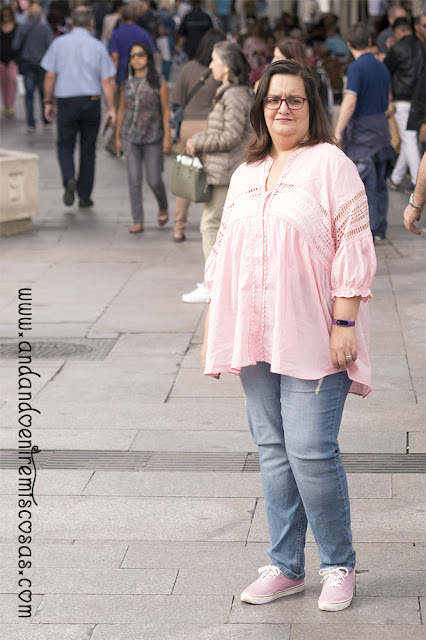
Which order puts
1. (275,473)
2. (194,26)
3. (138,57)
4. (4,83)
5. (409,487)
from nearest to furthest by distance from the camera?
(275,473) < (409,487) < (138,57) < (194,26) < (4,83)

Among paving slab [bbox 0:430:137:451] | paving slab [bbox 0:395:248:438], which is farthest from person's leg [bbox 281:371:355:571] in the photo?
paving slab [bbox 0:395:248:438]

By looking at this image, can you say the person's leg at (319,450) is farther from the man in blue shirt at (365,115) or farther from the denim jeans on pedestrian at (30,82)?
the denim jeans on pedestrian at (30,82)

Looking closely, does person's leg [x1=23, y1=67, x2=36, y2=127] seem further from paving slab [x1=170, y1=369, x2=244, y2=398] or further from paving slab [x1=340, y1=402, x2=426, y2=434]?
paving slab [x1=340, y1=402, x2=426, y2=434]

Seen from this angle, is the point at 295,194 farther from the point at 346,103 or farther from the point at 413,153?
the point at 413,153

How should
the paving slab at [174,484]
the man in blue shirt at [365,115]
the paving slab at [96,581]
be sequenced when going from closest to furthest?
1. the paving slab at [96,581]
2. the paving slab at [174,484]
3. the man in blue shirt at [365,115]

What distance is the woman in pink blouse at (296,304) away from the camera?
3867 mm

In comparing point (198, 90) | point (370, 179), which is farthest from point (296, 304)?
point (370, 179)

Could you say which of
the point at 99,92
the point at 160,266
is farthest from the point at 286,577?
the point at 99,92

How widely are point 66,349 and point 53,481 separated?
252cm

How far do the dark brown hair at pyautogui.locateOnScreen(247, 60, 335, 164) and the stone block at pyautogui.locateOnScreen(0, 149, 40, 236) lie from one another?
846 cm

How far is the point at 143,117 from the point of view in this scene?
37.7 ft

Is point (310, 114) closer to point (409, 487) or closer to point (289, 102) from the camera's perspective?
point (289, 102)

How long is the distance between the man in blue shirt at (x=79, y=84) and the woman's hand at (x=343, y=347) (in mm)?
9678

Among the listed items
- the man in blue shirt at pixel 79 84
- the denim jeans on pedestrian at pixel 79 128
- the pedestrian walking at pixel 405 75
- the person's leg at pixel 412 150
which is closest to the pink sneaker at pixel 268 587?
the man in blue shirt at pixel 79 84
